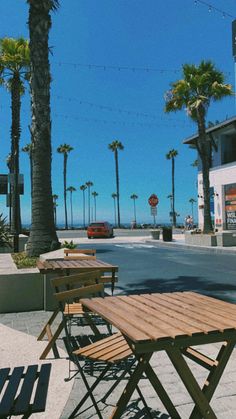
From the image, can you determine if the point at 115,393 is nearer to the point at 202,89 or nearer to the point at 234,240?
the point at 234,240

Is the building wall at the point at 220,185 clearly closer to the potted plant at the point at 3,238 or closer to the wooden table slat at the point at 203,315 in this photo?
the potted plant at the point at 3,238

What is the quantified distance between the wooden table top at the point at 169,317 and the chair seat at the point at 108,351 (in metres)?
0.34

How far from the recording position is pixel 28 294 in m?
7.42

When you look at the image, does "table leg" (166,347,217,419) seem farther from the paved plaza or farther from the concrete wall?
the concrete wall

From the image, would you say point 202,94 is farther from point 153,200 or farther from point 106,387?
point 106,387

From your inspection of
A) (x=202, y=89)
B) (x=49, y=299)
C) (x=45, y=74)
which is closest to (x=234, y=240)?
(x=202, y=89)

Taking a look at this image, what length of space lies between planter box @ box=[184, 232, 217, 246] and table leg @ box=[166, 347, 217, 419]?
1958cm

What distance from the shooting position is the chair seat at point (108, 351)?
3.05 m

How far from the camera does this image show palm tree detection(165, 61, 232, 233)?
24.6 m

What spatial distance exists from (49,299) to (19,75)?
19.9 m

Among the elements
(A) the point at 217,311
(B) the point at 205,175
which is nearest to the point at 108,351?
(A) the point at 217,311

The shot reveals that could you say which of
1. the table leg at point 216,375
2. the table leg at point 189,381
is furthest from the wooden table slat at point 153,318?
the table leg at point 216,375

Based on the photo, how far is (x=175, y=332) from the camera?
238 centimetres

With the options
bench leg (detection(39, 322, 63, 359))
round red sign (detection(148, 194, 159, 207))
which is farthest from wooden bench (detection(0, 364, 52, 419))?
round red sign (detection(148, 194, 159, 207))
